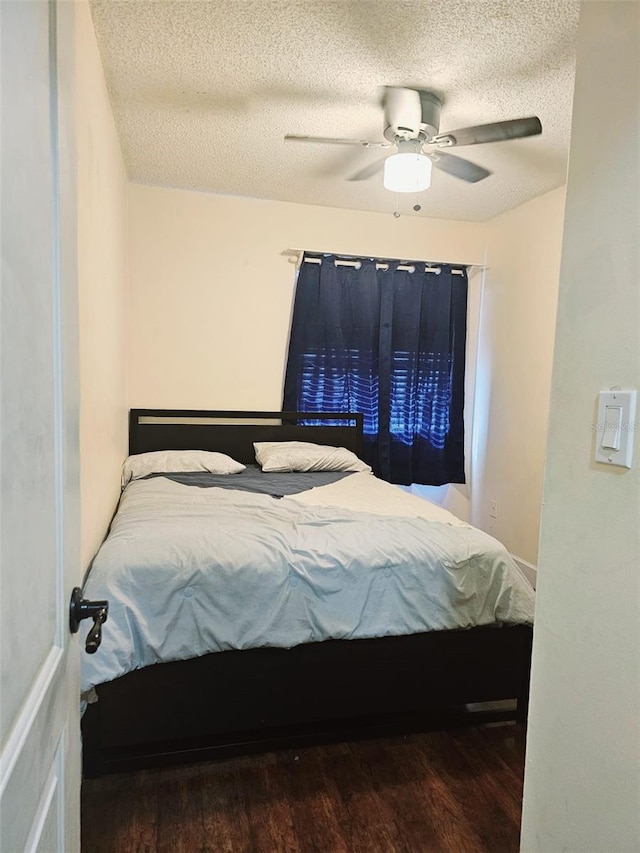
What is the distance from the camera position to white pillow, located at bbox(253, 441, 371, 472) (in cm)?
341

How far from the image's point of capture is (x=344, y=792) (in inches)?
67.7

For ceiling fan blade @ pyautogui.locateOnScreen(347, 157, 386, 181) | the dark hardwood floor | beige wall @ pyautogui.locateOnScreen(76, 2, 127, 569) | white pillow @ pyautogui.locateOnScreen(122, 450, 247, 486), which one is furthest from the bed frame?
ceiling fan blade @ pyautogui.locateOnScreen(347, 157, 386, 181)

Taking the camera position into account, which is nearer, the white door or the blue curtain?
the white door

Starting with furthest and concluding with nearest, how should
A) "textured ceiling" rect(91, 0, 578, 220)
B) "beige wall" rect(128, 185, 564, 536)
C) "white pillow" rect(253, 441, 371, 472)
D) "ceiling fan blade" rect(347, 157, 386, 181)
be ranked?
"beige wall" rect(128, 185, 564, 536)
"white pillow" rect(253, 441, 371, 472)
"ceiling fan blade" rect(347, 157, 386, 181)
"textured ceiling" rect(91, 0, 578, 220)

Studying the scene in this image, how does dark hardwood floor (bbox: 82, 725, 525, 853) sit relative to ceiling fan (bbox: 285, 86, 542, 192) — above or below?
below

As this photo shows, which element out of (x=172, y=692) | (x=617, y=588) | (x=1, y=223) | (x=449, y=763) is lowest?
(x=449, y=763)

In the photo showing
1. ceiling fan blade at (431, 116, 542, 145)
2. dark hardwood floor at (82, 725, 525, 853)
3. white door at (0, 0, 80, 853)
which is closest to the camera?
white door at (0, 0, 80, 853)

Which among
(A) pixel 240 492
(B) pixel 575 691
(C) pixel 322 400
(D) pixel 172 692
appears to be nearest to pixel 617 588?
(B) pixel 575 691

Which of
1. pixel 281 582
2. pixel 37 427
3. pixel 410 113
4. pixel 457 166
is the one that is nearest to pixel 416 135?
pixel 410 113

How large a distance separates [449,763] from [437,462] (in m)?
2.45

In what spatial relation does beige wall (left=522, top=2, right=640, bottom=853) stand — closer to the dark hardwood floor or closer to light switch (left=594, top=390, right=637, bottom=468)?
light switch (left=594, top=390, right=637, bottom=468)

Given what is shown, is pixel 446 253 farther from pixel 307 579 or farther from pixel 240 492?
pixel 307 579

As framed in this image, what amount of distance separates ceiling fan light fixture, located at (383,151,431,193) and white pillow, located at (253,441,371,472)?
5.47ft

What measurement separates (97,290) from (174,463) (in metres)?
1.38
